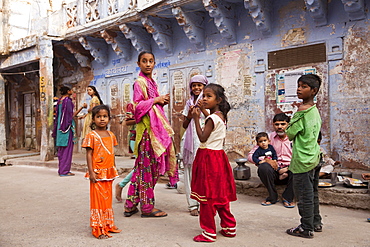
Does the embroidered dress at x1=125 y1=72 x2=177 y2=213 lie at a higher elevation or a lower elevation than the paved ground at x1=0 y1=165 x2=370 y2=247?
higher

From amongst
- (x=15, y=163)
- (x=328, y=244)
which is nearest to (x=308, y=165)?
(x=328, y=244)

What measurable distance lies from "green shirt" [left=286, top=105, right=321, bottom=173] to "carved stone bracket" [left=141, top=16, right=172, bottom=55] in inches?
231

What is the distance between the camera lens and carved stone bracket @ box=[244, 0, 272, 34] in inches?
256

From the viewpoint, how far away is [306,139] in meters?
3.13

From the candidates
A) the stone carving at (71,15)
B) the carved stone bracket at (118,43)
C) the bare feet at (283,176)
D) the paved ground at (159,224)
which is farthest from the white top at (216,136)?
the stone carving at (71,15)

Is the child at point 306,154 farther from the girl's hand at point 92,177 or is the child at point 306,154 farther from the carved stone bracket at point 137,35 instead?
the carved stone bracket at point 137,35

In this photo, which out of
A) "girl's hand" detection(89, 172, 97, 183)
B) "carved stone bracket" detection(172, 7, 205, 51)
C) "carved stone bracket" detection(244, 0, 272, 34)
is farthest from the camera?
"carved stone bracket" detection(172, 7, 205, 51)

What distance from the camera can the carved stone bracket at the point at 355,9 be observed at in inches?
215

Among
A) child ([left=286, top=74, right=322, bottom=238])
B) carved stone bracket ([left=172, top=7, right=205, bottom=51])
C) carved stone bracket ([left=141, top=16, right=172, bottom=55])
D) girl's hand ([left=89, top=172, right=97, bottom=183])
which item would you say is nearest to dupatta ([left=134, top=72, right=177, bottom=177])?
girl's hand ([left=89, top=172, right=97, bottom=183])

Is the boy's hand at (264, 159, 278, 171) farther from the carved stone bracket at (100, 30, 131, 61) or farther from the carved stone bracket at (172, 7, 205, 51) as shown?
the carved stone bracket at (100, 30, 131, 61)

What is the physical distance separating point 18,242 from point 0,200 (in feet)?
7.61

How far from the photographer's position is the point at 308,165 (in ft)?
10.2

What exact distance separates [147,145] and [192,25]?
4.68m

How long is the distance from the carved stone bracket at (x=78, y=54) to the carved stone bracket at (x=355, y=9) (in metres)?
7.75
